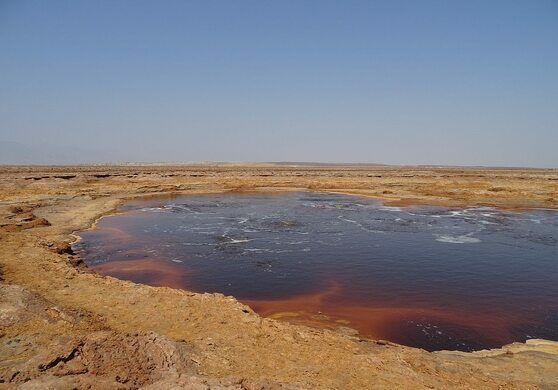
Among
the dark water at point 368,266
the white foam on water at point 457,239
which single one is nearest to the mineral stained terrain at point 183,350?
the dark water at point 368,266

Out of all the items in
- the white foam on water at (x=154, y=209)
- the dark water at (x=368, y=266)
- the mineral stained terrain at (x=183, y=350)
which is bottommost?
the dark water at (x=368, y=266)

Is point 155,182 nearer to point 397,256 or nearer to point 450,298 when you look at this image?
point 397,256

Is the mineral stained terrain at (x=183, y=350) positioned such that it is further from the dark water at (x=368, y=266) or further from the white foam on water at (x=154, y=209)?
the white foam on water at (x=154, y=209)

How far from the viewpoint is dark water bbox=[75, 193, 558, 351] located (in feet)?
39.9

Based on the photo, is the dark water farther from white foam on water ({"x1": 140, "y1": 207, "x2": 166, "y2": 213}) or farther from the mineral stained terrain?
the mineral stained terrain

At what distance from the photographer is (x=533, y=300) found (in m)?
14.0

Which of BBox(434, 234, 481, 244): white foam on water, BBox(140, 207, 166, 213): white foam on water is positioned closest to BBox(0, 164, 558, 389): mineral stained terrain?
BBox(434, 234, 481, 244): white foam on water

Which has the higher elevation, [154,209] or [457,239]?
[154,209]

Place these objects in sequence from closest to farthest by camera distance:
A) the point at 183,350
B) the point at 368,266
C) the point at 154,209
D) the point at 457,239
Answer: the point at 183,350
the point at 368,266
the point at 457,239
the point at 154,209

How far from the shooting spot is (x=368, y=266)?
59.8 ft

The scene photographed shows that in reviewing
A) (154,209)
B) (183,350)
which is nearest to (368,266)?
(183,350)

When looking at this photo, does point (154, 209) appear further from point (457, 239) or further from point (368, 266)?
point (457, 239)

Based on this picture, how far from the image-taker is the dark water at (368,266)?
1216cm

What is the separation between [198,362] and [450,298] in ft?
33.9
